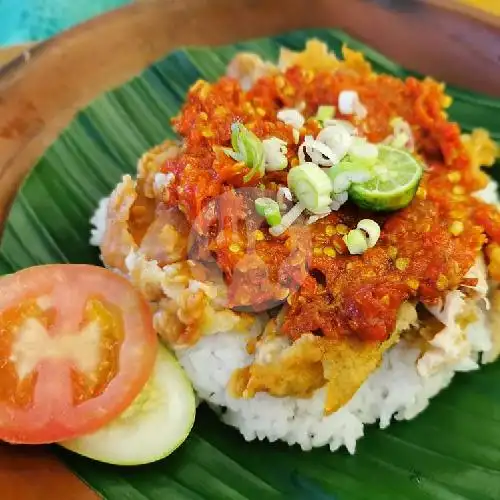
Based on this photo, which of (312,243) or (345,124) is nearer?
(312,243)

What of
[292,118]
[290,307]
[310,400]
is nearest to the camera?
[290,307]

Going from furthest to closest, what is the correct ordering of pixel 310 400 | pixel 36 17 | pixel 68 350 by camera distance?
pixel 36 17
pixel 310 400
pixel 68 350

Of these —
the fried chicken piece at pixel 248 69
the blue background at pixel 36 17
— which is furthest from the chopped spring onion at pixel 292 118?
the blue background at pixel 36 17

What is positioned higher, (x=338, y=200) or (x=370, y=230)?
(x=338, y=200)

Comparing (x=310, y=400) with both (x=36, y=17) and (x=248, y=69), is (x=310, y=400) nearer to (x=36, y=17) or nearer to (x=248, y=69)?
(x=248, y=69)

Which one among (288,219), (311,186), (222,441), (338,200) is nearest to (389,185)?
(338,200)

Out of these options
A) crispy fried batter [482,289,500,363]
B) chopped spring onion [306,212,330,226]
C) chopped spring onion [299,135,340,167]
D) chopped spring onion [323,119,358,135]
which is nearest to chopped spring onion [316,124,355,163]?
chopped spring onion [299,135,340,167]

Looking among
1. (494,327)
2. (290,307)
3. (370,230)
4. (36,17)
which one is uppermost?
(36,17)
